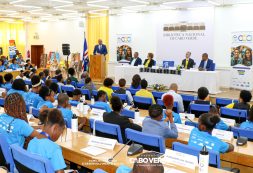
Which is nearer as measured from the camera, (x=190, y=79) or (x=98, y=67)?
(x=190, y=79)

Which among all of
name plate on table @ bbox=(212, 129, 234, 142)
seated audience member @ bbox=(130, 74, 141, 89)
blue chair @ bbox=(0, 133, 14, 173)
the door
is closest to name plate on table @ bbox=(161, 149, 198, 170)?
name plate on table @ bbox=(212, 129, 234, 142)

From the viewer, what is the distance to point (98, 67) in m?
13.5

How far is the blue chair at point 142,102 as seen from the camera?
6191 millimetres

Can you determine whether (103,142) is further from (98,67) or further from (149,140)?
(98,67)

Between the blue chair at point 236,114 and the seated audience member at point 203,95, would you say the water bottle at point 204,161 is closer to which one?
the blue chair at point 236,114

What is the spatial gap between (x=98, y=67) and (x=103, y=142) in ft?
34.5

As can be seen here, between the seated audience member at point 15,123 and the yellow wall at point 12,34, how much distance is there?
806 inches

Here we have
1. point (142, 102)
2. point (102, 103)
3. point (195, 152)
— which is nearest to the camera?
point (195, 152)

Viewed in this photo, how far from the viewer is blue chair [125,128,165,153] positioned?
3152 mm

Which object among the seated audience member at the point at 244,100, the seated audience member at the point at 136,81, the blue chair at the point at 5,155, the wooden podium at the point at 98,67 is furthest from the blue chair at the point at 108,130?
the wooden podium at the point at 98,67

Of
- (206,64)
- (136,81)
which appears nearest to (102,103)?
(136,81)

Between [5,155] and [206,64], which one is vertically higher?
[206,64]

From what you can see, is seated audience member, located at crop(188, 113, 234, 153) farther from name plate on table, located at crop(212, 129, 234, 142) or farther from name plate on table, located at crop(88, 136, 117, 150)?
name plate on table, located at crop(88, 136, 117, 150)

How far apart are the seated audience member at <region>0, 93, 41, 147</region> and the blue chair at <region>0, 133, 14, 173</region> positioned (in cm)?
12
